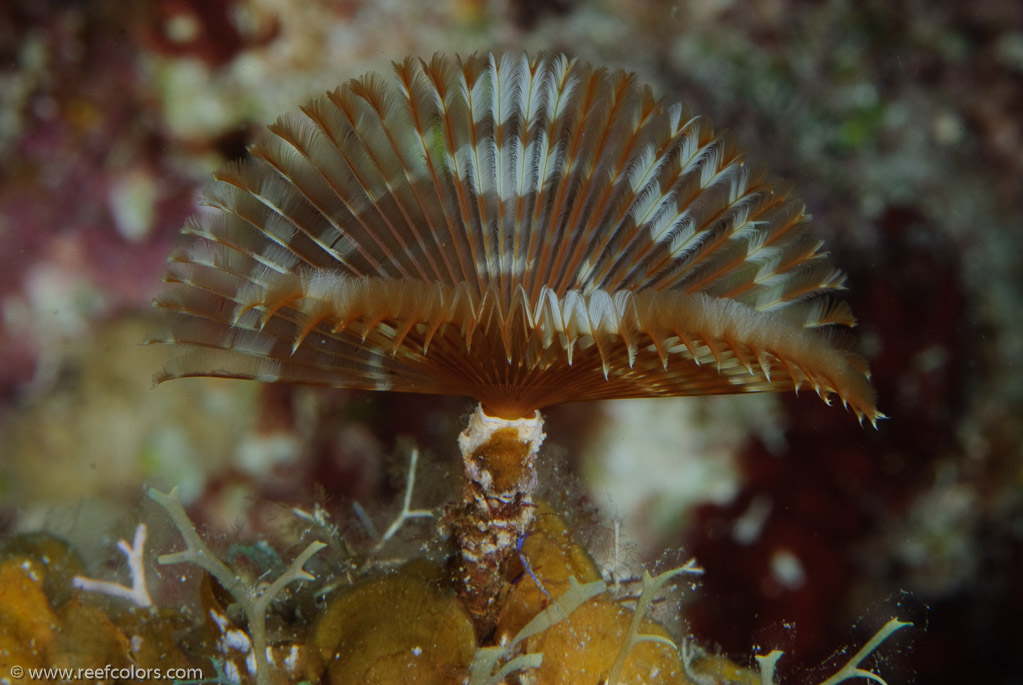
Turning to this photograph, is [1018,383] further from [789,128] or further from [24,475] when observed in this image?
[24,475]

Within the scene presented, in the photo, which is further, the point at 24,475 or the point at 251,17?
the point at 24,475

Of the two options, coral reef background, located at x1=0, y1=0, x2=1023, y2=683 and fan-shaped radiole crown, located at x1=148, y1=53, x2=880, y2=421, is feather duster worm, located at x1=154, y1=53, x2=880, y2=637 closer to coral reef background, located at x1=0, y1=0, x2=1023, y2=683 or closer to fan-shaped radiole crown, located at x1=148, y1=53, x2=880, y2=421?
fan-shaped radiole crown, located at x1=148, y1=53, x2=880, y2=421

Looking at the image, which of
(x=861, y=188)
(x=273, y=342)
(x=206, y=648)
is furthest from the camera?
(x=861, y=188)

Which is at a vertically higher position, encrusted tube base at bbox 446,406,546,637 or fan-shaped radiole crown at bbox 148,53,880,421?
fan-shaped radiole crown at bbox 148,53,880,421

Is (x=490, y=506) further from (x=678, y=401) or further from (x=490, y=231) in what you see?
(x=678, y=401)

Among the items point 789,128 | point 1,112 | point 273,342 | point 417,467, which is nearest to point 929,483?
point 789,128

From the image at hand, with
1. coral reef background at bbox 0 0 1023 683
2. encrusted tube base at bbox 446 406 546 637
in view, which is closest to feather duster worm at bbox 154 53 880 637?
encrusted tube base at bbox 446 406 546 637

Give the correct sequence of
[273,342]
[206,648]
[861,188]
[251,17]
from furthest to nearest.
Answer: [861,188], [251,17], [206,648], [273,342]
